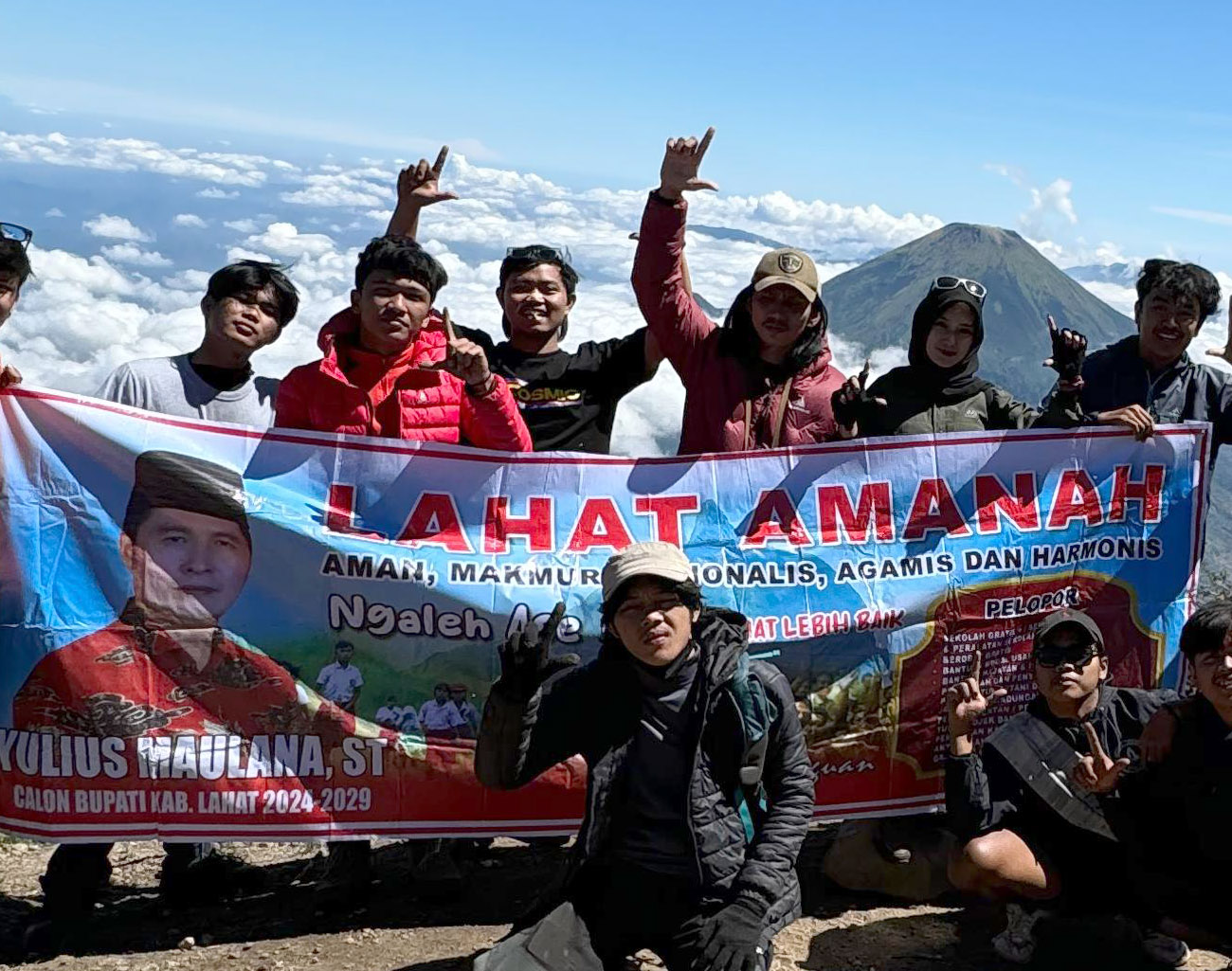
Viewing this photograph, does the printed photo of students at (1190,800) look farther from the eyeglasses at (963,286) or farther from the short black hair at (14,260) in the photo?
the short black hair at (14,260)

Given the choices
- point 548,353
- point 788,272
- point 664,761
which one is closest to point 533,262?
point 548,353

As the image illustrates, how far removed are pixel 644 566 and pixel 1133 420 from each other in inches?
142

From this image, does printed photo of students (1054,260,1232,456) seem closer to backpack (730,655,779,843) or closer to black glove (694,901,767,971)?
backpack (730,655,779,843)

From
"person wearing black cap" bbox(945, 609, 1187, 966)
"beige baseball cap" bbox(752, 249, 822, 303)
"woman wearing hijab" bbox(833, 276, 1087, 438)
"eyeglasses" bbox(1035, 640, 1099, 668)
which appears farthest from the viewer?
"woman wearing hijab" bbox(833, 276, 1087, 438)

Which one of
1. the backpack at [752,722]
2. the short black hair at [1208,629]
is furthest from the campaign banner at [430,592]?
the backpack at [752,722]

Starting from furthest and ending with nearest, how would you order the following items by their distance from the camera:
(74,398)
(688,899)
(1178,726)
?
1. (74,398)
2. (1178,726)
3. (688,899)

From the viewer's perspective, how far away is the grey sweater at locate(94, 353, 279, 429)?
20.6 ft

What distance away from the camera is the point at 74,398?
610 cm

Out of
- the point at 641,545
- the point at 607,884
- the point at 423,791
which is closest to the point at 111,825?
the point at 423,791

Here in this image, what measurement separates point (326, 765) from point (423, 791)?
514mm

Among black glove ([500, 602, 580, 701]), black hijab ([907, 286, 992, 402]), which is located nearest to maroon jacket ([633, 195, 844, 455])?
black hijab ([907, 286, 992, 402])

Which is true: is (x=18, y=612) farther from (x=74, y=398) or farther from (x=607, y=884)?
(x=607, y=884)

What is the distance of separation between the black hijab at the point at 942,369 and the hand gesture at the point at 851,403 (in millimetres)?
306

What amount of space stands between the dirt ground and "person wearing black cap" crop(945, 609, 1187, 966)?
293 mm
